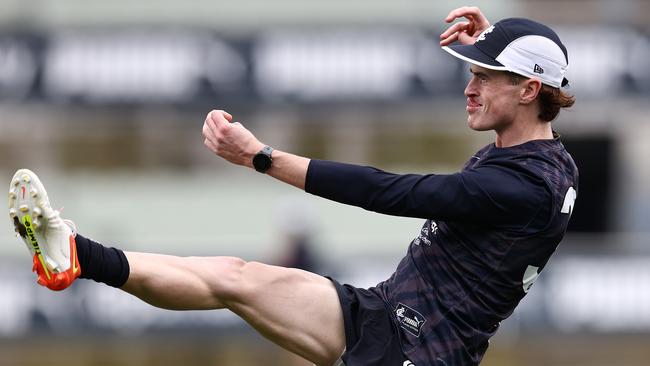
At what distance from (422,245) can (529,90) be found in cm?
87

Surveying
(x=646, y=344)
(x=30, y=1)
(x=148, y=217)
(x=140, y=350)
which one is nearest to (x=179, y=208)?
(x=148, y=217)

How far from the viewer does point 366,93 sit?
50.2ft

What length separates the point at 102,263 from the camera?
Answer: 6285 millimetres

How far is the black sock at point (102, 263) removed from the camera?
625 cm

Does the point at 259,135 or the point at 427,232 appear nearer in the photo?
the point at 427,232

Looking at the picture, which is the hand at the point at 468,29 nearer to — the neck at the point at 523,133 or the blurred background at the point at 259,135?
the neck at the point at 523,133

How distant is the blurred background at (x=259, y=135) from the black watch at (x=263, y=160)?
22.6 feet

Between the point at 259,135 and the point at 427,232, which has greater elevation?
the point at 427,232

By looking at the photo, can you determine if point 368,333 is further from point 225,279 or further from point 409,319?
point 225,279

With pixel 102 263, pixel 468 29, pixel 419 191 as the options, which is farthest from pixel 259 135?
pixel 419 191

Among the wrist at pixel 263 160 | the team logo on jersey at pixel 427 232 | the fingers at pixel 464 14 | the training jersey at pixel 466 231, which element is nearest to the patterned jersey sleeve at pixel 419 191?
the training jersey at pixel 466 231

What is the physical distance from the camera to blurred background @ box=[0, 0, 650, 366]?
14.5 m

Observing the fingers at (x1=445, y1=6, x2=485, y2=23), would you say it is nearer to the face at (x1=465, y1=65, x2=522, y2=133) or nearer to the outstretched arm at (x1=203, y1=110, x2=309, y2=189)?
the face at (x1=465, y1=65, x2=522, y2=133)

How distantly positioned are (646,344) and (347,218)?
3616mm
